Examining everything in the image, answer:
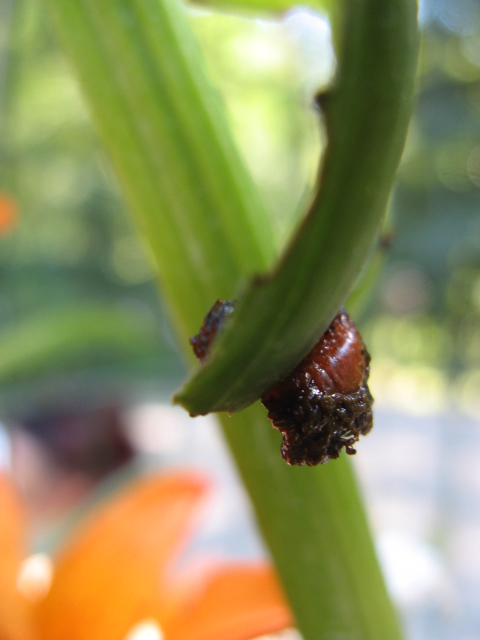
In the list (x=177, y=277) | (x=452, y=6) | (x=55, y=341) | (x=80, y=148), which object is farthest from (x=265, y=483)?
(x=452, y=6)

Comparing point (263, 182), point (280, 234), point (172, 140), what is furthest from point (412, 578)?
point (263, 182)

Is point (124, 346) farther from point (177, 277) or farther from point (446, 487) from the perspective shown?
point (446, 487)

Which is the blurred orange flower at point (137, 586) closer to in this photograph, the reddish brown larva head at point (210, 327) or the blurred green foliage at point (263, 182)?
the reddish brown larva head at point (210, 327)

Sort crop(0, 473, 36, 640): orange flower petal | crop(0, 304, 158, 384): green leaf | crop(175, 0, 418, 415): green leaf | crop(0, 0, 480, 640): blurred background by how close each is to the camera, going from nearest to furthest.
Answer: crop(175, 0, 418, 415): green leaf < crop(0, 473, 36, 640): orange flower petal < crop(0, 304, 158, 384): green leaf < crop(0, 0, 480, 640): blurred background

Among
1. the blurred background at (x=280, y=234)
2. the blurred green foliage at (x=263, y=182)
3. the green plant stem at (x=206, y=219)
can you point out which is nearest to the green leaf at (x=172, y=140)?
the green plant stem at (x=206, y=219)

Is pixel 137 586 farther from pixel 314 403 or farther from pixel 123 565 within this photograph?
pixel 314 403

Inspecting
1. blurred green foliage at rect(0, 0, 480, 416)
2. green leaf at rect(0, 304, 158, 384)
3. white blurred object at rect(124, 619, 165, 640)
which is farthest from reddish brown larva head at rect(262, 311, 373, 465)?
blurred green foliage at rect(0, 0, 480, 416)

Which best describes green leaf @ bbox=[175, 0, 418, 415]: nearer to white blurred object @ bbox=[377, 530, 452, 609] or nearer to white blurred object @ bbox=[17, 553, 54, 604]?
white blurred object @ bbox=[17, 553, 54, 604]
